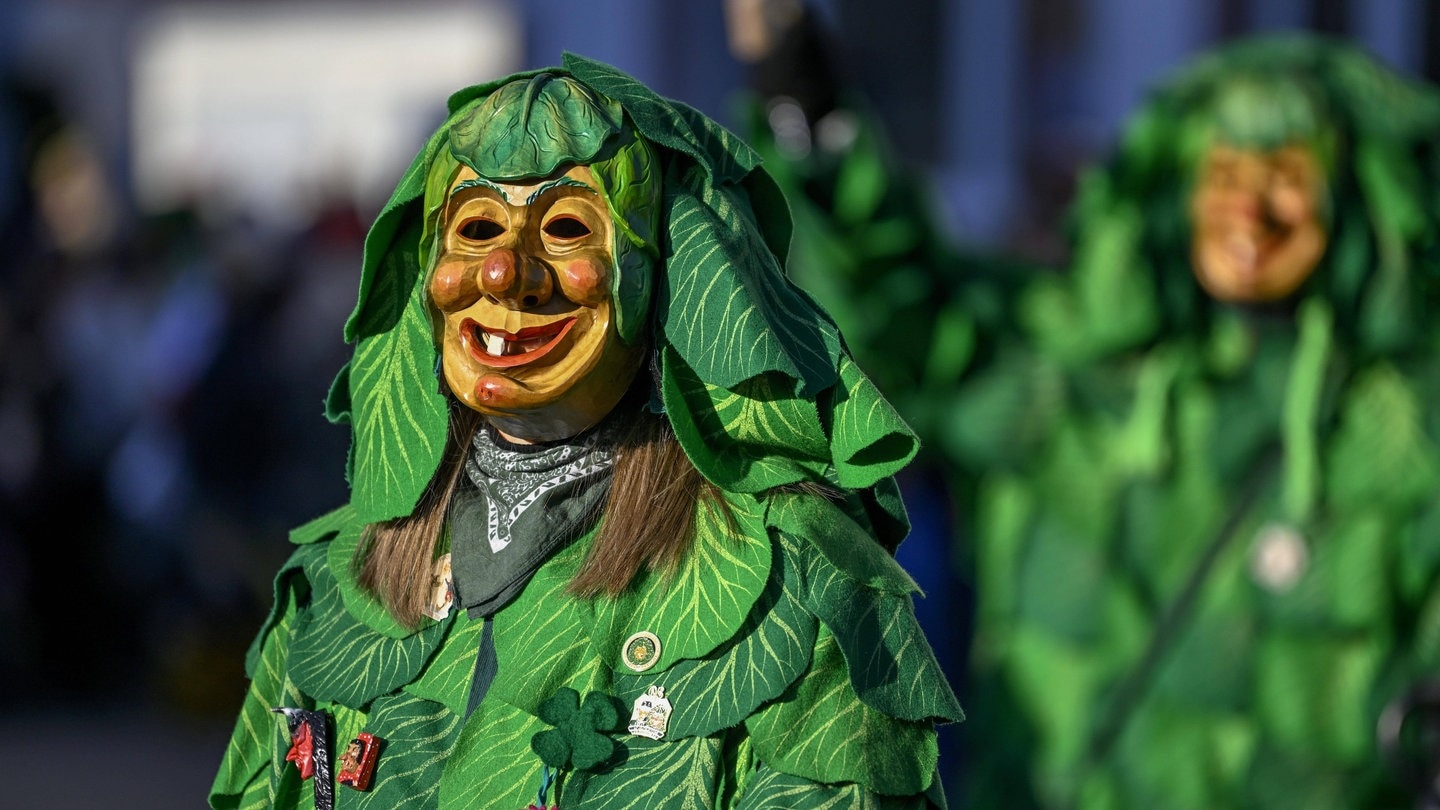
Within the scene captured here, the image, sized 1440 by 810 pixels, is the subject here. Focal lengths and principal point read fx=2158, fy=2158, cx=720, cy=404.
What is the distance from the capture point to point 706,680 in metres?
2.15

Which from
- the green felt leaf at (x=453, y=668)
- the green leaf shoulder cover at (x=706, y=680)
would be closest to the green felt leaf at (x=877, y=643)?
the green leaf shoulder cover at (x=706, y=680)

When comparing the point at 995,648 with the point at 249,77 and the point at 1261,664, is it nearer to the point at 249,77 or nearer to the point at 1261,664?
the point at 1261,664

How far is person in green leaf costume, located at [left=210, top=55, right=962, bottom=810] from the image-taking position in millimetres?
2145

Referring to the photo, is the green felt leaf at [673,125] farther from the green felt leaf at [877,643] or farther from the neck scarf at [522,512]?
the green felt leaf at [877,643]

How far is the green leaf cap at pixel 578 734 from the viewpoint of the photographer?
6.98 feet

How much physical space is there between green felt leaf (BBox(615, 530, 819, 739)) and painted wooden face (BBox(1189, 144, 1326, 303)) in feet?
8.45

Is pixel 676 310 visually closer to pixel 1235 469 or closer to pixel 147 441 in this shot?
pixel 1235 469

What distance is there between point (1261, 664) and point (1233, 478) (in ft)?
1.30

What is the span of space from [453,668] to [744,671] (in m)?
0.32

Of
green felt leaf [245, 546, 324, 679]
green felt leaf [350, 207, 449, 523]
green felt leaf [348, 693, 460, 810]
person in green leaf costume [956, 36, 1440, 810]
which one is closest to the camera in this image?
green felt leaf [348, 693, 460, 810]

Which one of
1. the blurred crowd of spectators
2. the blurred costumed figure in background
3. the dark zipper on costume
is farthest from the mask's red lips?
the blurred crowd of spectators

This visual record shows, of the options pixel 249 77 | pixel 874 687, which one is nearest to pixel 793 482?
pixel 874 687

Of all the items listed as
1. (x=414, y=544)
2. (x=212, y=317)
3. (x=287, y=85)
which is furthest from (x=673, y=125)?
(x=287, y=85)

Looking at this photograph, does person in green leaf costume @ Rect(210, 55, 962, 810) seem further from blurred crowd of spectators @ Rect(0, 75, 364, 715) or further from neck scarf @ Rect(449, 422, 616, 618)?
blurred crowd of spectators @ Rect(0, 75, 364, 715)
